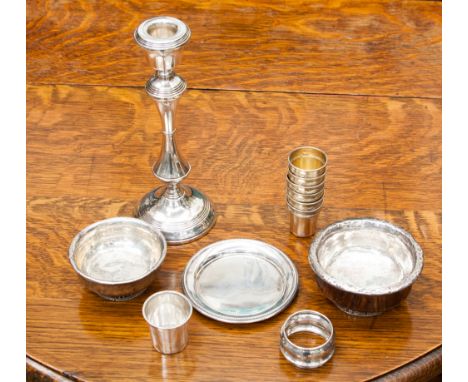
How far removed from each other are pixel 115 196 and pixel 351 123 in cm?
42

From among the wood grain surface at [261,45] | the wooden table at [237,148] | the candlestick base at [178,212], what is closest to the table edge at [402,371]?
the wooden table at [237,148]

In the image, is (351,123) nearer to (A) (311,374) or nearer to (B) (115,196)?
(B) (115,196)

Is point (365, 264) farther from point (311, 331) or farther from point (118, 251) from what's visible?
point (118, 251)

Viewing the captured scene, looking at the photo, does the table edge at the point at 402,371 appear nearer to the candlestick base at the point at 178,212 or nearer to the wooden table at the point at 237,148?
the wooden table at the point at 237,148

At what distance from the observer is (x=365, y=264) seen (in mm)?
1406

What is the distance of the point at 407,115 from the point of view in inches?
67.4

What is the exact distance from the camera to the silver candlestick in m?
1.40

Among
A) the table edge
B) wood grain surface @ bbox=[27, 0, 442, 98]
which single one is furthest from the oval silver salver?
wood grain surface @ bbox=[27, 0, 442, 98]

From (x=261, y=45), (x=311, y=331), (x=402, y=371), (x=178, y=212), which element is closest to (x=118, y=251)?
(x=178, y=212)

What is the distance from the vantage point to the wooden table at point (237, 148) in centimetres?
132

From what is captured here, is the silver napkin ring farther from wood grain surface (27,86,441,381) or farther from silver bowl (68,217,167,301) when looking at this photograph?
silver bowl (68,217,167,301)

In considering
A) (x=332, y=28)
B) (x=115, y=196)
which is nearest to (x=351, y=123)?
(x=332, y=28)

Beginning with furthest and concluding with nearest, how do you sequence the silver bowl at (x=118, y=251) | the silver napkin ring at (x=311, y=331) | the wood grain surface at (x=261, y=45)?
the wood grain surface at (x=261, y=45) → the silver bowl at (x=118, y=251) → the silver napkin ring at (x=311, y=331)

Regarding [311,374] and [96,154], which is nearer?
[311,374]
